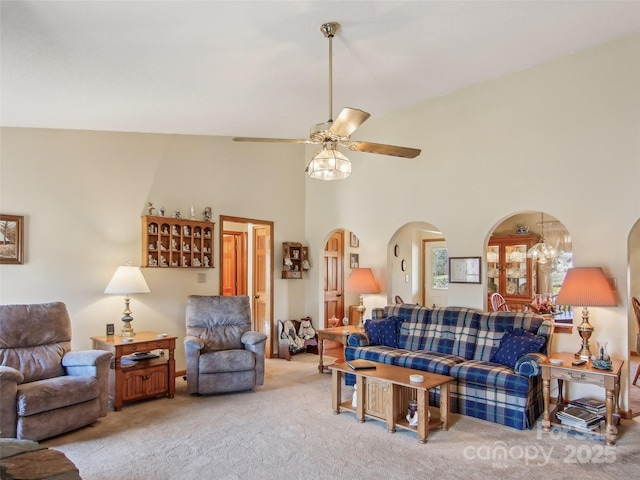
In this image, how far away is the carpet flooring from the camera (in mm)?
2957

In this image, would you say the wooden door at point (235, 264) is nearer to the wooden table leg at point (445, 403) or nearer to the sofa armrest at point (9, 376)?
the sofa armrest at point (9, 376)

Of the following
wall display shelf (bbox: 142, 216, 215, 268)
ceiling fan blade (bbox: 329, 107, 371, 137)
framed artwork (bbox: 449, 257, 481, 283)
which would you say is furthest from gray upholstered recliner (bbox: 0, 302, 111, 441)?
framed artwork (bbox: 449, 257, 481, 283)

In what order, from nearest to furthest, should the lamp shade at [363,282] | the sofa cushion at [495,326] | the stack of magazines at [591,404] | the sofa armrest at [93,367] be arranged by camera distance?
the stack of magazines at [591,404]
the sofa armrest at [93,367]
the sofa cushion at [495,326]
the lamp shade at [363,282]

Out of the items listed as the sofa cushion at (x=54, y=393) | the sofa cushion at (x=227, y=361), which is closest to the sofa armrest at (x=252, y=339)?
the sofa cushion at (x=227, y=361)

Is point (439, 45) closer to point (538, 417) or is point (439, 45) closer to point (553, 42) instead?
point (553, 42)

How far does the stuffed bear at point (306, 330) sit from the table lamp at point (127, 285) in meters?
2.67

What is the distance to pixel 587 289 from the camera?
12.5ft

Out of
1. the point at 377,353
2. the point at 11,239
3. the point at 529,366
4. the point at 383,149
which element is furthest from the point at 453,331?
the point at 11,239

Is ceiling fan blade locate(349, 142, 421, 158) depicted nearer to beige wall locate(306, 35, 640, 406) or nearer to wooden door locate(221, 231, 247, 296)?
beige wall locate(306, 35, 640, 406)

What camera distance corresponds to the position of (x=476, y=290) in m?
4.98

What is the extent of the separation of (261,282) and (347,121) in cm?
436

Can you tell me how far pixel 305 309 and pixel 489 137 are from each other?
12.3ft

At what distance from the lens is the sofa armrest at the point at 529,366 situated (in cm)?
374

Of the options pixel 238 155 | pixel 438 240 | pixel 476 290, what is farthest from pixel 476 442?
pixel 438 240
